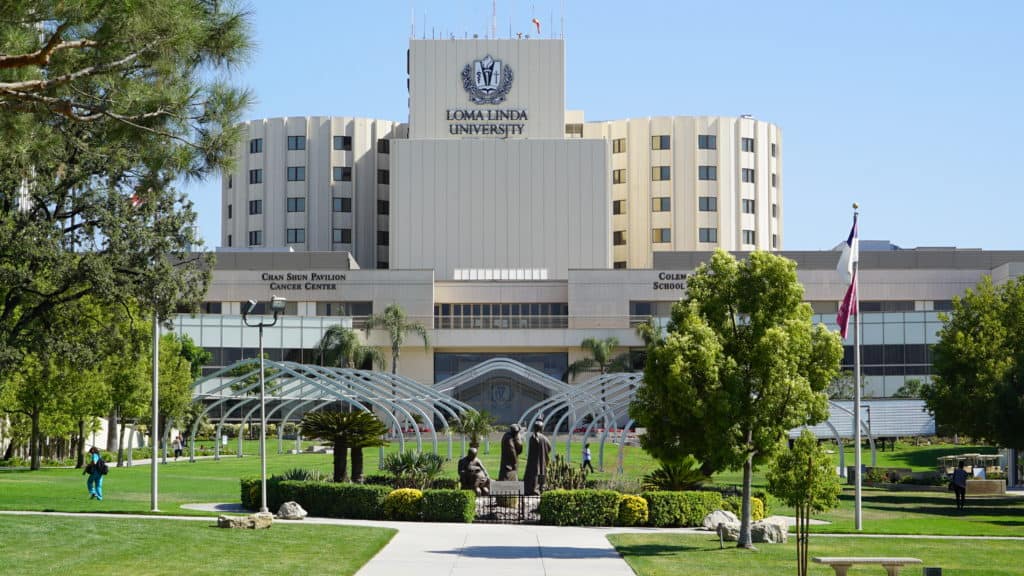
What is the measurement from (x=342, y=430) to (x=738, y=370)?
13453 millimetres

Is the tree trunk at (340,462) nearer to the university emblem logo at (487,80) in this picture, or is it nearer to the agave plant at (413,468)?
the agave plant at (413,468)

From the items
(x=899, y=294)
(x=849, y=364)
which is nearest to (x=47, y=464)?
(x=849, y=364)

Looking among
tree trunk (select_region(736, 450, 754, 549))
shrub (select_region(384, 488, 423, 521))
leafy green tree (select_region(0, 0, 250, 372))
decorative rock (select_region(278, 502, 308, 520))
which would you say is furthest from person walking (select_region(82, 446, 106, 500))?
tree trunk (select_region(736, 450, 754, 549))

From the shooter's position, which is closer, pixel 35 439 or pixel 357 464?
pixel 357 464

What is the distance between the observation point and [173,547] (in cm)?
2527

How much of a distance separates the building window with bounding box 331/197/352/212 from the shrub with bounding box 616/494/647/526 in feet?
283

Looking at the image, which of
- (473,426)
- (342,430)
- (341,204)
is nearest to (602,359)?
(341,204)

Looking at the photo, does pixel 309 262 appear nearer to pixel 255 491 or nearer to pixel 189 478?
pixel 189 478

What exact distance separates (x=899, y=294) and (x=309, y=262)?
47681mm

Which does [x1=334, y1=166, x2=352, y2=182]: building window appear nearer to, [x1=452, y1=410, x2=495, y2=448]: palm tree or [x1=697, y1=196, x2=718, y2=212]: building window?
[x1=697, y1=196, x2=718, y2=212]: building window

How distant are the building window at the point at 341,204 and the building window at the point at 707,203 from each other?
1267 inches

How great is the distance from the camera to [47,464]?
60719 millimetres

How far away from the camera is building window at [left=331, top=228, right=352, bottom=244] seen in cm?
11681

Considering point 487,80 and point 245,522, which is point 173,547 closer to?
point 245,522
